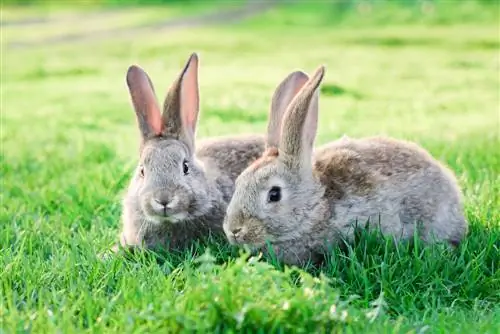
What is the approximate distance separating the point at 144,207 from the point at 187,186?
28 cm

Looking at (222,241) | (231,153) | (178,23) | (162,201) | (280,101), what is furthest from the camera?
(178,23)

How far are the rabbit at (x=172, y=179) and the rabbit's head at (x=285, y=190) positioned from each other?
0.42 meters

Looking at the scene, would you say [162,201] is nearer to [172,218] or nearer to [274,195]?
[172,218]

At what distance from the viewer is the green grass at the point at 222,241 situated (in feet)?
12.7

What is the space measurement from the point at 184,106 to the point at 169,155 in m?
0.43

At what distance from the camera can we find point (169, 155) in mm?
5242

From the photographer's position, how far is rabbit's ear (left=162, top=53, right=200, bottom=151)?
535 centimetres

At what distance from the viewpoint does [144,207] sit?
507cm

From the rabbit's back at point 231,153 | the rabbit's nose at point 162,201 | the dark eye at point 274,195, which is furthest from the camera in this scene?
the rabbit's back at point 231,153

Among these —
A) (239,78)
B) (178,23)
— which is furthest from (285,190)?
(178,23)

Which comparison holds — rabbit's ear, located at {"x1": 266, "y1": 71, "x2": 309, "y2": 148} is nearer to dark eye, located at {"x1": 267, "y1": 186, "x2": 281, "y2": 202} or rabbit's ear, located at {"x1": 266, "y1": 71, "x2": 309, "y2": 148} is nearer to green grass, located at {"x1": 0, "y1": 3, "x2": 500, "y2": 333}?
dark eye, located at {"x1": 267, "y1": 186, "x2": 281, "y2": 202}

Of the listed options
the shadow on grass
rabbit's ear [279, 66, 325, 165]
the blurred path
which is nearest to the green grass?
the shadow on grass

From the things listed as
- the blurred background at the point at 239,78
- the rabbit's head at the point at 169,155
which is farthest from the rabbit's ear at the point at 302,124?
the blurred background at the point at 239,78

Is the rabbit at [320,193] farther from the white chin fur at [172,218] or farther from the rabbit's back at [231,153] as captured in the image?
the rabbit's back at [231,153]
